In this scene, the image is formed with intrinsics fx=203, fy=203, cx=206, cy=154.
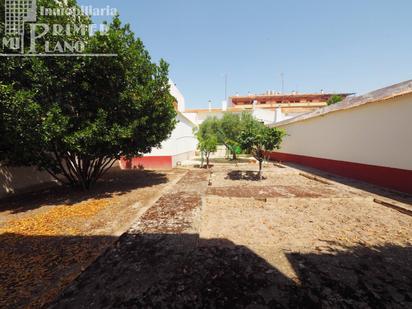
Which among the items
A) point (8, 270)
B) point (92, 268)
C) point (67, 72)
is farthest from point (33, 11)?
point (92, 268)

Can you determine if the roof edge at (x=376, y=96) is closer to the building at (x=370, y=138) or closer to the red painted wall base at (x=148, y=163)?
the building at (x=370, y=138)

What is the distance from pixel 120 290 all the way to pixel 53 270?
1.53m

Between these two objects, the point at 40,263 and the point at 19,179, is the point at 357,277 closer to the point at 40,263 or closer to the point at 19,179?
the point at 40,263

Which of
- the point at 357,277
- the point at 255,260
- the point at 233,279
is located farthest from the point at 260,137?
the point at 233,279

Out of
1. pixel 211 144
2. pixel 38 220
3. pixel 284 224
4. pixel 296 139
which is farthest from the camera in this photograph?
pixel 296 139

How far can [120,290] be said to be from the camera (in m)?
2.97

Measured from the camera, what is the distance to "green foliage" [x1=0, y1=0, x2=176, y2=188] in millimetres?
5562

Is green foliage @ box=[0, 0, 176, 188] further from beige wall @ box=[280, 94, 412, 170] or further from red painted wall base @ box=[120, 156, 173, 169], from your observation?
beige wall @ box=[280, 94, 412, 170]

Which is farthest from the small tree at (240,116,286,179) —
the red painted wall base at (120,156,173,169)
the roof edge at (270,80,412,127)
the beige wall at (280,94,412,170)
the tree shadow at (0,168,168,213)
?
the red painted wall base at (120,156,173,169)

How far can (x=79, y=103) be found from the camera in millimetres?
7090

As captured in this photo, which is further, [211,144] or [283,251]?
[211,144]

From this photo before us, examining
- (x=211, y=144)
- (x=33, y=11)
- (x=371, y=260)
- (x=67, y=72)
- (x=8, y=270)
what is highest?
(x=33, y=11)

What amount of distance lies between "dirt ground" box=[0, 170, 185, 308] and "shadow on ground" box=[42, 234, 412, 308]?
484mm

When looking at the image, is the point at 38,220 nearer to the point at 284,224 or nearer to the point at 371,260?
the point at 284,224
